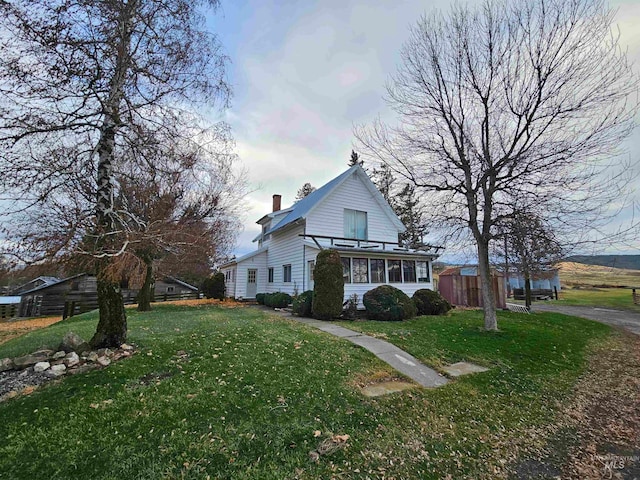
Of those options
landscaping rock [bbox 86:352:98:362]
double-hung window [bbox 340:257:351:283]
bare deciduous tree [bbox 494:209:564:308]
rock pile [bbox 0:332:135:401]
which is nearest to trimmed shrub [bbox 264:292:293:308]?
double-hung window [bbox 340:257:351:283]

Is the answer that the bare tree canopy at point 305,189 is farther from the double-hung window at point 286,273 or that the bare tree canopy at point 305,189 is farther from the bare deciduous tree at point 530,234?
the bare deciduous tree at point 530,234

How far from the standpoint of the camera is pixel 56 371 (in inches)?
176

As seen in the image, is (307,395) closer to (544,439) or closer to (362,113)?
(544,439)

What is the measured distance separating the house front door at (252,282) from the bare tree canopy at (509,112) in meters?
12.7

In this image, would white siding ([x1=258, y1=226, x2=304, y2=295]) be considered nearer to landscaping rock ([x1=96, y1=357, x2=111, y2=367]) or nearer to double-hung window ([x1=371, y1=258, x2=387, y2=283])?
double-hung window ([x1=371, y1=258, x2=387, y2=283])

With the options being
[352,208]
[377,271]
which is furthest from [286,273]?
[377,271]

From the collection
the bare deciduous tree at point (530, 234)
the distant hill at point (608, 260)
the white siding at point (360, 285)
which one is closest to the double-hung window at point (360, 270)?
the white siding at point (360, 285)

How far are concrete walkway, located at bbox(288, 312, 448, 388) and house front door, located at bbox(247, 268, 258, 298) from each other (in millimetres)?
13049

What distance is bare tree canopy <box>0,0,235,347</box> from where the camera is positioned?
15.1 feet

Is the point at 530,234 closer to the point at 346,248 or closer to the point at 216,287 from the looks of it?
the point at 346,248

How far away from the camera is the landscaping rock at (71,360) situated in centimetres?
474

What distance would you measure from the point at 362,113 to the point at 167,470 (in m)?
11.9

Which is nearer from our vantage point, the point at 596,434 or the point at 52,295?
the point at 596,434

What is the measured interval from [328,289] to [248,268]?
10.5 metres
